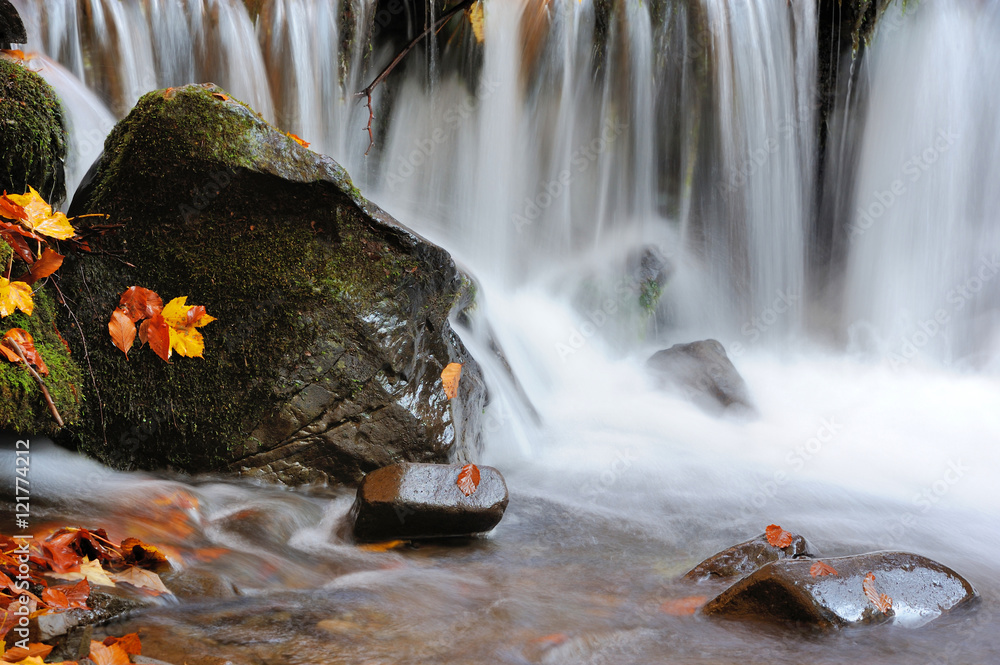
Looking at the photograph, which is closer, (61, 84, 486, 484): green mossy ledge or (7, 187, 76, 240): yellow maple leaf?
(7, 187, 76, 240): yellow maple leaf

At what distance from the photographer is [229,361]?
10.5 ft

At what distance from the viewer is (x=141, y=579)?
2047 mm

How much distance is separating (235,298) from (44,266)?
2.59 feet

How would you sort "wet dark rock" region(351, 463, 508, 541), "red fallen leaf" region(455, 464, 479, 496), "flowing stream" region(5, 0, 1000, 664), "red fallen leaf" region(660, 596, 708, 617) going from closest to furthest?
"red fallen leaf" region(660, 596, 708, 617), "wet dark rock" region(351, 463, 508, 541), "red fallen leaf" region(455, 464, 479, 496), "flowing stream" region(5, 0, 1000, 664)

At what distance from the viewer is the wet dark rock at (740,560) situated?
263 centimetres

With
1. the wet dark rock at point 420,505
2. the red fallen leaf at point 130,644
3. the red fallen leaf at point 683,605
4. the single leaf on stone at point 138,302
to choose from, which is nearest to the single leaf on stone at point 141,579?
Result: the red fallen leaf at point 130,644

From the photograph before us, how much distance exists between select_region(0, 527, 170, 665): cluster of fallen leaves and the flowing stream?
1.04m

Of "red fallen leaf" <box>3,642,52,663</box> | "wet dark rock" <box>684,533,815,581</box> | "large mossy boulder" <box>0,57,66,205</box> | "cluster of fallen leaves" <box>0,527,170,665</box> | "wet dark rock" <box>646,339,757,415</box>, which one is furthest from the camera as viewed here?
"wet dark rock" <box>646,339,757,415</box>

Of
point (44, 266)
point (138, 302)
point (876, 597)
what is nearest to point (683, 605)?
point (876, 597)

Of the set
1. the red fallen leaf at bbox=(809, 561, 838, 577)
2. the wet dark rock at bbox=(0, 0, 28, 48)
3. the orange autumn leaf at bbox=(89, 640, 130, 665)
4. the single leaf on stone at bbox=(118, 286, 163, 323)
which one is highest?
the wet dark rock at bbox=(0, 0, 28, 48)

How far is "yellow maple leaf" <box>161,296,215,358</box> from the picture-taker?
10.4 ft

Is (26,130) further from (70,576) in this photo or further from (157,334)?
(70,576)

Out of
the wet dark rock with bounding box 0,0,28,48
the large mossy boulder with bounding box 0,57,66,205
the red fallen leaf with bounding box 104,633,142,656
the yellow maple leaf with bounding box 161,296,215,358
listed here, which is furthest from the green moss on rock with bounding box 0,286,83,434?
the wet dark rock with bounding box 0,0,28,48

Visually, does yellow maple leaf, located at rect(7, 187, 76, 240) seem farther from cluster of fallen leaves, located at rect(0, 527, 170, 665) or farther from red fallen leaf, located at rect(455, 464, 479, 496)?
red fallen leaf, located at rect(455, 464, 479, 496)
